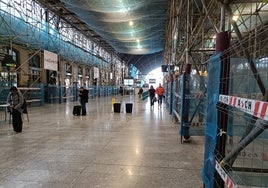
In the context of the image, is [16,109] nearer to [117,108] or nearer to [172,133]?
[172,133]

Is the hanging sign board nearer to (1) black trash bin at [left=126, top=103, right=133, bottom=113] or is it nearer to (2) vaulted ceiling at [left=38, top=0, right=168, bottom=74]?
(2) vaulted ceiling at [left=38, top=0, right=168, bottom=74]

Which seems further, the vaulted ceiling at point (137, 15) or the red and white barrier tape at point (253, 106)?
the vaulted ceiling at point (137, 15)

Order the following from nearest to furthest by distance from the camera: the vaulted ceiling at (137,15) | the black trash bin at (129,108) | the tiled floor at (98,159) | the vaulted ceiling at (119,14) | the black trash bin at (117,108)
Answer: the tiled floor at (98,159)
the vaulted ceiling at (137,15)
the vaulted ceiling at (119,14)
the black trash bin at (129,108)
the black trash bin at (117,108)

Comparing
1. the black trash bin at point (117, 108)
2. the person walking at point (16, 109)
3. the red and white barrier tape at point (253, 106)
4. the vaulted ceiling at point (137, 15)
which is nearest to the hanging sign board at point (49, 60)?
the vaulted ceiling at point (137, 15)

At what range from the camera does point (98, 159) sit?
5.37 metres

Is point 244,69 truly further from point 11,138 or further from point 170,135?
point 11,138

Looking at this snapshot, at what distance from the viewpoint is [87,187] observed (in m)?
3.93

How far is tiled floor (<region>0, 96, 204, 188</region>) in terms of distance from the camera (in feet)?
13.7

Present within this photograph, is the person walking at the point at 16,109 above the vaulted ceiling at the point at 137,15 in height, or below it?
below

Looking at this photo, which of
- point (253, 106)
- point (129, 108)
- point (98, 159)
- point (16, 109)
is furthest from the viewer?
point (129, 108)

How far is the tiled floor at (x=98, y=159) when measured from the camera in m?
4.17

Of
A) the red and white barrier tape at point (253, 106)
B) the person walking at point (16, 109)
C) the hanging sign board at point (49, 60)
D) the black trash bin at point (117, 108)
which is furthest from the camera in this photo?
the hanging sign board at point (49, 60)

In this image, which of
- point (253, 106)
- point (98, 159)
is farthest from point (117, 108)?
point (253, 106)

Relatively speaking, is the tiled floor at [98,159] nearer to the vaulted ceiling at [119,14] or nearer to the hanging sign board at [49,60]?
the vaulted ceiling at [119,14]
